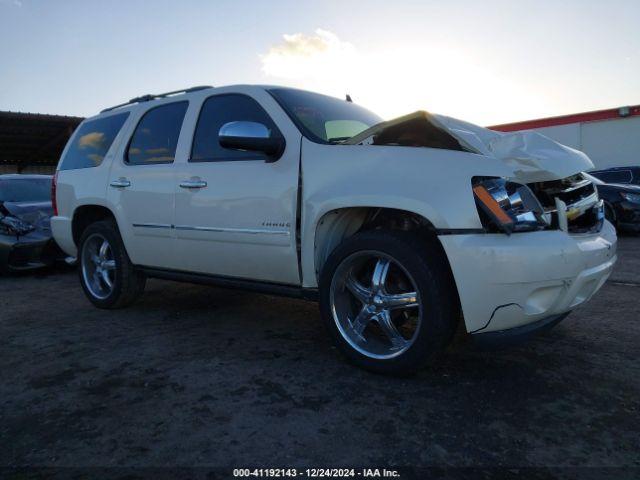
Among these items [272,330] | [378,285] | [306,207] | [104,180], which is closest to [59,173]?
[104,180]

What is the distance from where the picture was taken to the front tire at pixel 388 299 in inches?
93.4

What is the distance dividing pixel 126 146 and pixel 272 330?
207cm

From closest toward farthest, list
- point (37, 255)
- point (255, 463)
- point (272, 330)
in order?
point (255, 463)
point (272, 330)
point (37, 255)

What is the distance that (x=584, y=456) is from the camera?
183cm

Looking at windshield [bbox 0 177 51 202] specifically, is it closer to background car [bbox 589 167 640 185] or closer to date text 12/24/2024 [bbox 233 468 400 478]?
date text 12/24/2024 [bbox 233 468 400 478]

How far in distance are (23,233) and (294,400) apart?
17.8 feet

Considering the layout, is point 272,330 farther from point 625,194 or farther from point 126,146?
point 625,194

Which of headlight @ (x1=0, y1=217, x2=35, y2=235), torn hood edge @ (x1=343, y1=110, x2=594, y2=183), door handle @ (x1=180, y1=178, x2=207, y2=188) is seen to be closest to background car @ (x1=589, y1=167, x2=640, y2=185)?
torn hood edge @ (x1=343, y1=110, x2=594, y2=183)

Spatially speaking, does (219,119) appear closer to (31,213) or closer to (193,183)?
(193,183)

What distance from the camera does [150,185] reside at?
3703 mm

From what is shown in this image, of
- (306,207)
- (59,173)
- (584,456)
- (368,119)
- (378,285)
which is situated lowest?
(584,456)

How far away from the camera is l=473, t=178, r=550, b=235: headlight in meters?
2.22

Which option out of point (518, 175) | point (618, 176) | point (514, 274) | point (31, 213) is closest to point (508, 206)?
point (518, 175)

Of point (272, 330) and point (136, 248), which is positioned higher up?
point (136, 248)
